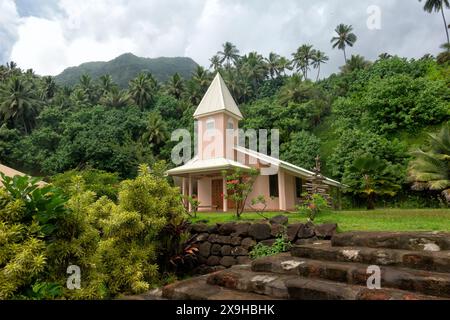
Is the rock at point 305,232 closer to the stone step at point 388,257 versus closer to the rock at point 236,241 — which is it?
the rock at point 236,241

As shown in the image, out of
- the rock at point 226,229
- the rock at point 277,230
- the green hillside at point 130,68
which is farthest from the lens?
the green hillside at point 130,68

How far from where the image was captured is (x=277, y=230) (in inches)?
282

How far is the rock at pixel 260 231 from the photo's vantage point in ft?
24.1

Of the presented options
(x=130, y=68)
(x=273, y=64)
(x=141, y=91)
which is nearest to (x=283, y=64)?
(x=273, y=64)

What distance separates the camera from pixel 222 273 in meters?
3.87

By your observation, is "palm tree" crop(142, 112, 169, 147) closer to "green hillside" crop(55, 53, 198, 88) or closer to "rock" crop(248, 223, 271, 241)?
"rock" crop(248, 223, 271, 241)

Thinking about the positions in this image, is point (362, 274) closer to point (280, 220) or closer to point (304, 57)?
point (280, 220)

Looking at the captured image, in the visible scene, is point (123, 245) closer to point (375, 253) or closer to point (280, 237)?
point (280, 237)

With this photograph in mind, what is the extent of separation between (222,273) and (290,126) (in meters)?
23.2

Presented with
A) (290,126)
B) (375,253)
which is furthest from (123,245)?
(290,126)

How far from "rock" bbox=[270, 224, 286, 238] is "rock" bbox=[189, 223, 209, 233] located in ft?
7.22

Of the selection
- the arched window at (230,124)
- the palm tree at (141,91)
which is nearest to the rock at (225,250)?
the arched window at (230,124)

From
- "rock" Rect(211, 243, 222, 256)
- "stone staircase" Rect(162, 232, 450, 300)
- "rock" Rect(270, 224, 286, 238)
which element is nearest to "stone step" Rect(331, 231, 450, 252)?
"stone staircase" Rect(162, 232, 450, 300)

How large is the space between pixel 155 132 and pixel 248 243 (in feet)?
83.2
